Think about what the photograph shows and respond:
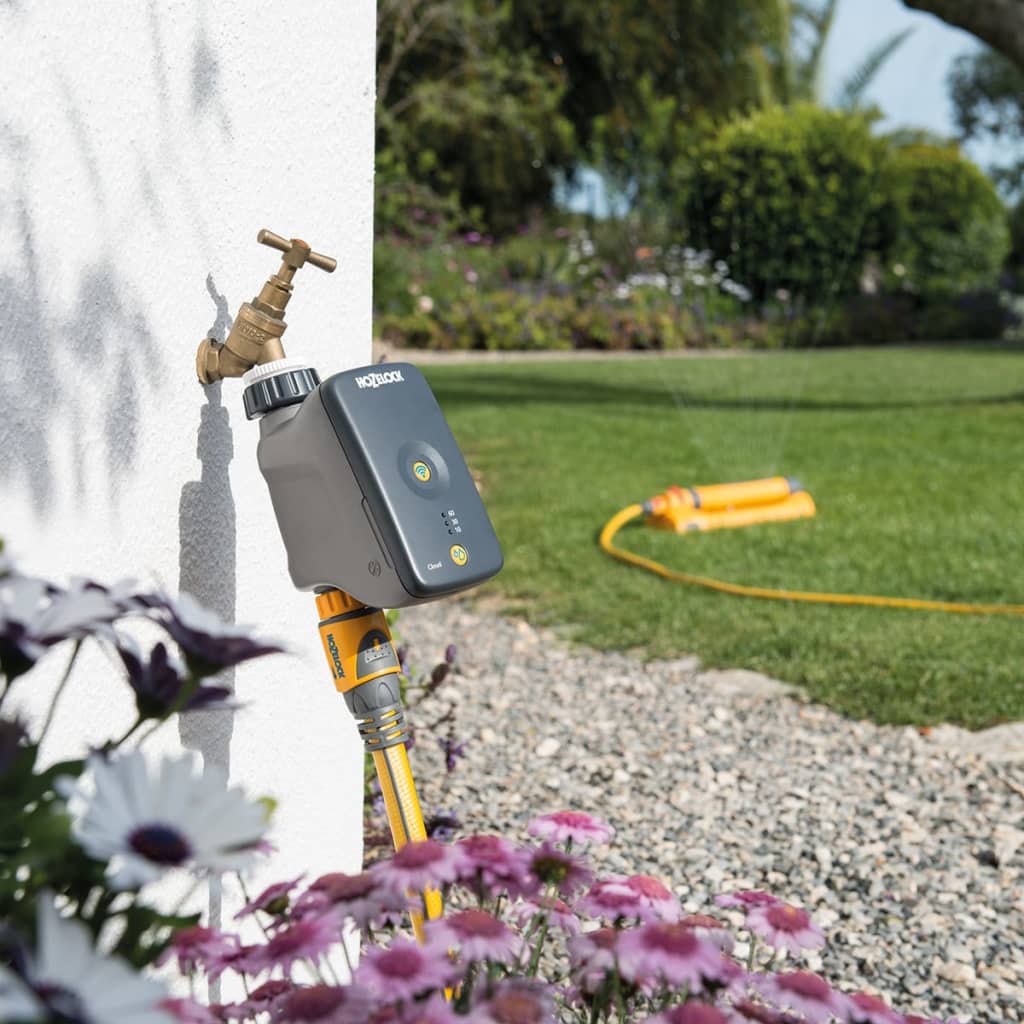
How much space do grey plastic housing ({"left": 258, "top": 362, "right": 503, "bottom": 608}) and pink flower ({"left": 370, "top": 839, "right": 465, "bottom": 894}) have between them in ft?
1.02

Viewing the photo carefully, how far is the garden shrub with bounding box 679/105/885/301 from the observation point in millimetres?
13445

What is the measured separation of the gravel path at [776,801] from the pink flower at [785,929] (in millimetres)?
1138

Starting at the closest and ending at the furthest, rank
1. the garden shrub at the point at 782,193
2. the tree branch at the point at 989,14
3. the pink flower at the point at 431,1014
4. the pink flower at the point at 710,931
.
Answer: the pink flower at the point at 431,1014
the pink flower at the point at 710,931
the tree branch at the point at 989,14
the garden shrub at the point at 782,193

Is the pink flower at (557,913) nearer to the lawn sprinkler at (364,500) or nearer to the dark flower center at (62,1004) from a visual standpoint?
the lawn sprinkler at (364,500)

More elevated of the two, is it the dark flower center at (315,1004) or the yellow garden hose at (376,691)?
the dark flower center at (315,1004)

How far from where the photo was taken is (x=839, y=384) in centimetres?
1023

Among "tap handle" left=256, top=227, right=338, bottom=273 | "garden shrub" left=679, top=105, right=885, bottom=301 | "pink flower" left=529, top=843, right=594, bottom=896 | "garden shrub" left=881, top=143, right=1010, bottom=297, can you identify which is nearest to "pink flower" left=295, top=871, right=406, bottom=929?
"pink flower" left=529, top=843, right=594, bottom=896

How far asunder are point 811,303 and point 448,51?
5612 millimetres

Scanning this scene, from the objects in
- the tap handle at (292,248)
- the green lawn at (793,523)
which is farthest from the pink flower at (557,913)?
the green lawn at (793,523)

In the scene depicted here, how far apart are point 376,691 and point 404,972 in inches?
18.8

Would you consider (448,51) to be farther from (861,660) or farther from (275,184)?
(275,184)

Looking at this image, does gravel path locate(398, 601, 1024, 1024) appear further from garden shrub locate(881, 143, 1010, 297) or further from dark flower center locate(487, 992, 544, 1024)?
garden shrub locate(881, 143, 1010, 297)

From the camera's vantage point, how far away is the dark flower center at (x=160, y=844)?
52 centimetres

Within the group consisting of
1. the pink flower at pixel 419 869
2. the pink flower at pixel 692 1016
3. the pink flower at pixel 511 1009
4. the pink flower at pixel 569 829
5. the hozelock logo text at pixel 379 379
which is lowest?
the pink flower at pixel 569 829
